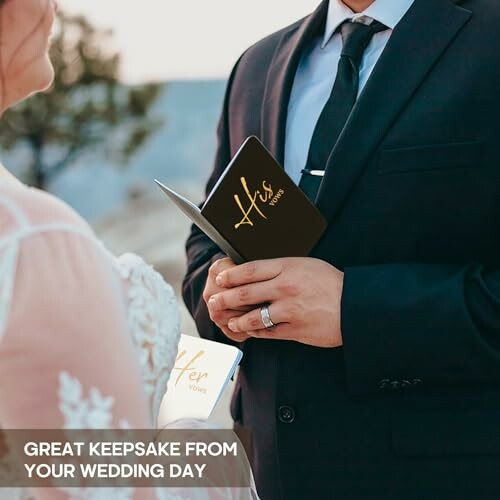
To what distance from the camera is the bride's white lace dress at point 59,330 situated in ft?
4.20

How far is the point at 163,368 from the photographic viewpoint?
1.50 metres

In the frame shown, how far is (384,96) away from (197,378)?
2.54 ft

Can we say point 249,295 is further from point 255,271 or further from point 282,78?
point 282,78

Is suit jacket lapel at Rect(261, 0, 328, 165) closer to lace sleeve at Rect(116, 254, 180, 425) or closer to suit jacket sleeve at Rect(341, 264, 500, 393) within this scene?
suit jacket sleeve at Rect(341, 264, 500, 393)

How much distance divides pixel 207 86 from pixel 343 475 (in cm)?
1177

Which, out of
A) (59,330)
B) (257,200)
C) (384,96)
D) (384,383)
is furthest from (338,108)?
(59,330)

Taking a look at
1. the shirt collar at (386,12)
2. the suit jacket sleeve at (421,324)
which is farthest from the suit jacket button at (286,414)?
the shirt collar at (386,12)

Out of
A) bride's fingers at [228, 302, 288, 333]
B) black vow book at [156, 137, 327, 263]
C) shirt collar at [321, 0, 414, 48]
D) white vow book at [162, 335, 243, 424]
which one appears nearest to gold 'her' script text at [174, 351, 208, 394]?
white vow book at [162, 335, 243, 424]

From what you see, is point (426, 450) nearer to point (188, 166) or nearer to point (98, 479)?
point (98, 479)

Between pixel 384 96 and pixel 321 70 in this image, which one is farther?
pixel 321 70

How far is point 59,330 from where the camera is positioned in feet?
4.21

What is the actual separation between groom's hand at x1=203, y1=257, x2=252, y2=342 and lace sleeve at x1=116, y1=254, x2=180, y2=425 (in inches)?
22.4

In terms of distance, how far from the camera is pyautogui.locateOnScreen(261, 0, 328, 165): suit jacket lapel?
2.30 m

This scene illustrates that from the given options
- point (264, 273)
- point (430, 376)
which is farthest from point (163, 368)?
point (430, 376)
